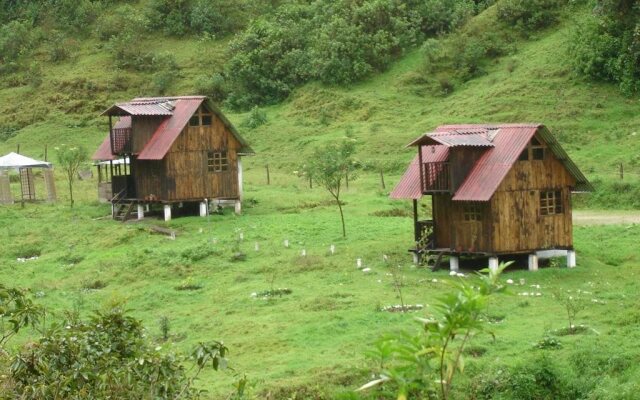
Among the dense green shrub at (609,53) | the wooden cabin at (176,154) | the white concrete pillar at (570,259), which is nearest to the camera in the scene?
the white concrete pillar at (570,259)

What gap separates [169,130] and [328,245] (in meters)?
A: 9.86

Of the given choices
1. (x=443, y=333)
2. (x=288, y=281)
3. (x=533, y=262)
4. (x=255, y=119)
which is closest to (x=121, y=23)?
(x=255, y=119)

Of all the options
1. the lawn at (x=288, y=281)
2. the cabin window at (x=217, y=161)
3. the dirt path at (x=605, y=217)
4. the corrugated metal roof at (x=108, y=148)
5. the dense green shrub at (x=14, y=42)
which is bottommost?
the lawn at (x=288, y=281)

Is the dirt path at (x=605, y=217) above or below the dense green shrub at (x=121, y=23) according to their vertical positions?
below

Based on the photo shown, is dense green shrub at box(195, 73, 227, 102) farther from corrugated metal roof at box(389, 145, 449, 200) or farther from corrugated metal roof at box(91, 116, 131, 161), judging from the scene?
corrugated metal roof at box(389, 145, 449, 200)

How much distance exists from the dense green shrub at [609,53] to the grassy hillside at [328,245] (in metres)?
0.73

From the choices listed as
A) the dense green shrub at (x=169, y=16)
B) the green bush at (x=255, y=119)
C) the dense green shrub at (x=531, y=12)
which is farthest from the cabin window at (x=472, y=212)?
the dense green shrub at (x=169, y=16)

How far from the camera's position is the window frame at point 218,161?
40.6 m

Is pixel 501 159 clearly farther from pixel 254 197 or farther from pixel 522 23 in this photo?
pixel 522 23

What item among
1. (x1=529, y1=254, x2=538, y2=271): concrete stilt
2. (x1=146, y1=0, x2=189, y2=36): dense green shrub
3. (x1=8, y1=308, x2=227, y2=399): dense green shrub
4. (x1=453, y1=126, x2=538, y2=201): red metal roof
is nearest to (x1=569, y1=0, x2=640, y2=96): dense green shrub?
(x1=453, y1=126, x2=538, y2=201): red metal roof

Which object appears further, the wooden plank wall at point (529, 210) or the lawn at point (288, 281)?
the wooden plank wall at point (529, 210)

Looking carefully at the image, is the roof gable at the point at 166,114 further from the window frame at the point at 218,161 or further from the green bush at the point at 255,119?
the green bush at the point at 255,119

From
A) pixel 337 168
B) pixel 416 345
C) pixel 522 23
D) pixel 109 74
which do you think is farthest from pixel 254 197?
pixel 416 345

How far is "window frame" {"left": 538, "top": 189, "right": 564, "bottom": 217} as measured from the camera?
2967 centimetres
